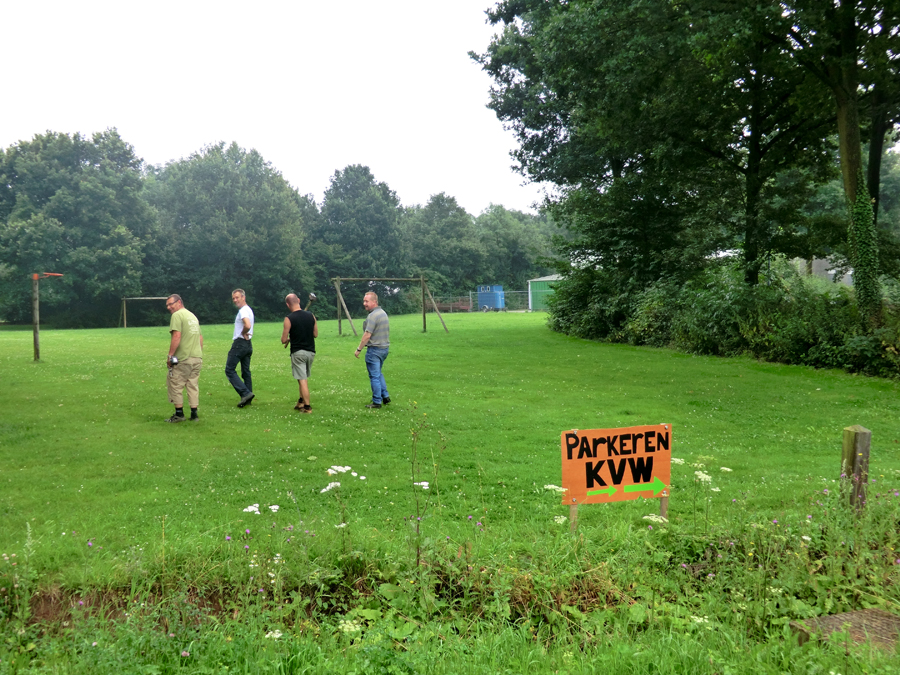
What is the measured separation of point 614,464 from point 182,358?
24.9 feet

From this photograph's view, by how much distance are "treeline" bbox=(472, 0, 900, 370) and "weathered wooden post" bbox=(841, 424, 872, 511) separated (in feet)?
37.4

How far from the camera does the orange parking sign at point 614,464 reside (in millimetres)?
4395

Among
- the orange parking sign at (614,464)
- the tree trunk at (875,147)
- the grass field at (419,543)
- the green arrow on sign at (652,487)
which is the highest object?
the tree trunk at (875,147)

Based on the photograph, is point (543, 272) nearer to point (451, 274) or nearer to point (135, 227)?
point (451, 274)

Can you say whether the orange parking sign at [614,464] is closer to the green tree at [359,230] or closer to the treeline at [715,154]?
the treeline at [715,154]

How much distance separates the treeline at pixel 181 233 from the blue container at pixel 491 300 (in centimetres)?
512

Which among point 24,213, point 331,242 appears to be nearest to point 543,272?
point 331,242

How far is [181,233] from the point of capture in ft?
179

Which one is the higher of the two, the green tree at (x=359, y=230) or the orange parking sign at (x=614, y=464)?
the green tree at (x=359, y=230)

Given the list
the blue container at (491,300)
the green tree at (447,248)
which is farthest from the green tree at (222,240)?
the blue container at (491,300)

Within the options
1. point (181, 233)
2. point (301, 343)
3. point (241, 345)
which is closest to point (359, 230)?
point (181, 233)

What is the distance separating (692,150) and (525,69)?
8762 mm

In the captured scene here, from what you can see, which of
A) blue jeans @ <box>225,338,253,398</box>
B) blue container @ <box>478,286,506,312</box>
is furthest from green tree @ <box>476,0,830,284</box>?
blue container @ <box>478,286,506,312</box>

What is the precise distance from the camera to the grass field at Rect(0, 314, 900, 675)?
3201 millimetres
